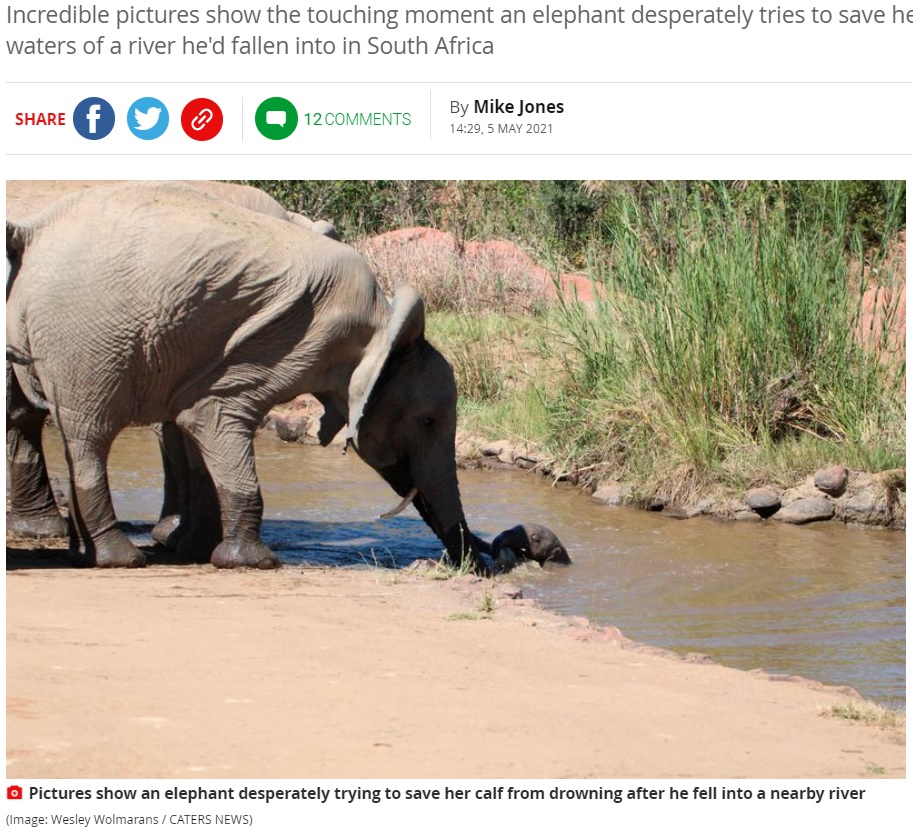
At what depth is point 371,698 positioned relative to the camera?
18.1 ft

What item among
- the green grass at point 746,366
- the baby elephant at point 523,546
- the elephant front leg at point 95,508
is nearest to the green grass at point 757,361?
the green grass at point 746,366

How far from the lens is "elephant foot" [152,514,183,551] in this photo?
9.44m

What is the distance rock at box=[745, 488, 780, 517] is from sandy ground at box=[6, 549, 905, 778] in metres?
4.23

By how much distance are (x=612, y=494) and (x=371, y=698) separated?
689 cm

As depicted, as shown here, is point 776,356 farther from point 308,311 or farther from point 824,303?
point 308,311

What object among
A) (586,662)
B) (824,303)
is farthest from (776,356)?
(586,662)
